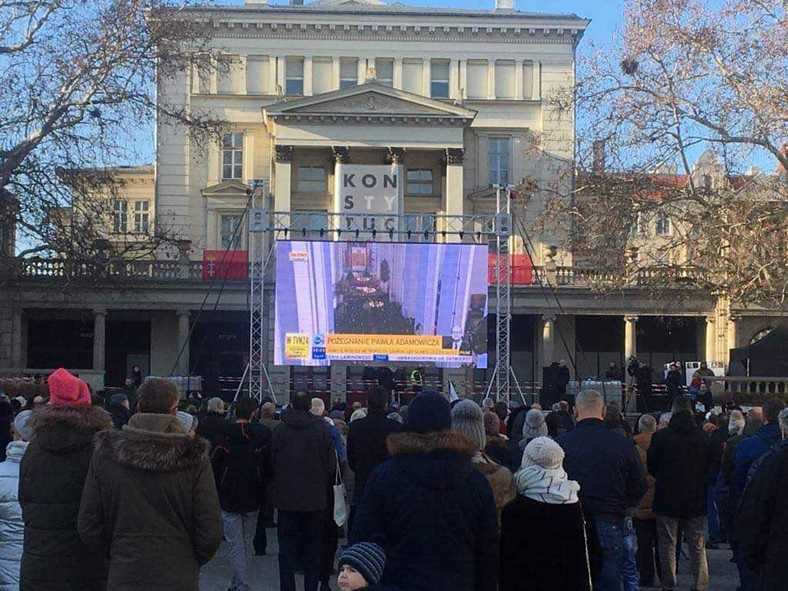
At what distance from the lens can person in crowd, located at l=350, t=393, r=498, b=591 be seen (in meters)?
4.81

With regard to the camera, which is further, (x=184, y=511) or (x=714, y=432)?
(x=714, y=432)

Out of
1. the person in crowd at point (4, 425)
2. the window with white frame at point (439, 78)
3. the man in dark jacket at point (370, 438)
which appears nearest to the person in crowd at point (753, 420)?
the man in dark jacket at point (370, 438)

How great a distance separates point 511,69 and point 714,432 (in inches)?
1382

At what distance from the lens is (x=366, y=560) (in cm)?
459

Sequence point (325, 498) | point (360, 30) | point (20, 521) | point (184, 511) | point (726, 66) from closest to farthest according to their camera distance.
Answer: point (184, 511) < point (20, 521) < point (325, 498) < point (726, 66) < point (360, 30)

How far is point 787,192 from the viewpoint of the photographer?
89.0 ft

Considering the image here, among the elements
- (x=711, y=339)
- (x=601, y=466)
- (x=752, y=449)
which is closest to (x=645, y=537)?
(x=752, y=449)

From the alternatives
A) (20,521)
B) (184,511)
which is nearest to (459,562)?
(184,511)

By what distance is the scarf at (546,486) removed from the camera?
18.5 ft

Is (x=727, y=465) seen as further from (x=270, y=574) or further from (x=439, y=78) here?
(x=439, y=78)

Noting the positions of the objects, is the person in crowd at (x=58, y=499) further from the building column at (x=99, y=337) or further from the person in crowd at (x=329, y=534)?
the building column at (x=99, y=337)

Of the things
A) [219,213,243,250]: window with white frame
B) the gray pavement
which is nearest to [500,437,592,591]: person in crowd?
the gray pavement

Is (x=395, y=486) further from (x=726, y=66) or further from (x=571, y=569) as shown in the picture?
(x=726, y=66)

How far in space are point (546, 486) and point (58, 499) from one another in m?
2.56
